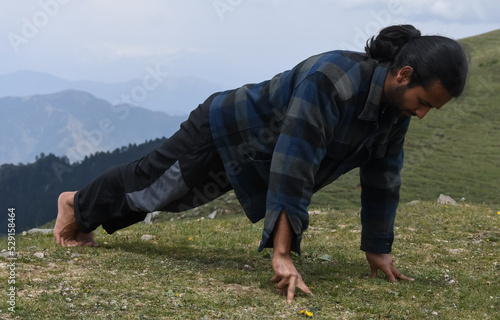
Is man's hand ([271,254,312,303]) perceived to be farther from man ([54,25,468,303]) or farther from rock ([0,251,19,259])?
rock ([0,251,19,259])

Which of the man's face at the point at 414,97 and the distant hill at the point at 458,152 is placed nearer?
the man's face at the point at 414,97

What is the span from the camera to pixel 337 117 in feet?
14.8

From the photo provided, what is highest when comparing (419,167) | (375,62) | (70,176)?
(375,62)

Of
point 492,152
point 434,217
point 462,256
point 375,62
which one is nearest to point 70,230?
point 375,62

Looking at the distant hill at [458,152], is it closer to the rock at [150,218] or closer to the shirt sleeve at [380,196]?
the shirt sleeve at [380,196]

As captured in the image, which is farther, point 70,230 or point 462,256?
point 462,256

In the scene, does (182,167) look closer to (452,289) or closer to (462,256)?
Result: (452,289)

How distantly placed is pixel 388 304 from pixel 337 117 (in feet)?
5.31

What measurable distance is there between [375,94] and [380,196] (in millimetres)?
1313

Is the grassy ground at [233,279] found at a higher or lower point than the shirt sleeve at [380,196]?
lower

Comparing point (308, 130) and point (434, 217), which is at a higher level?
point (308, 130)

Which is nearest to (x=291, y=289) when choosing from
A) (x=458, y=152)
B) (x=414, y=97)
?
(x=414, y=97)

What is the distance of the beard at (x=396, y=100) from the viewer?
438cm

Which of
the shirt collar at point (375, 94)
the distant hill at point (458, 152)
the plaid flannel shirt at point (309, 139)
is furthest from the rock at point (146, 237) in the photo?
the shirt collar at point (375, 94)
